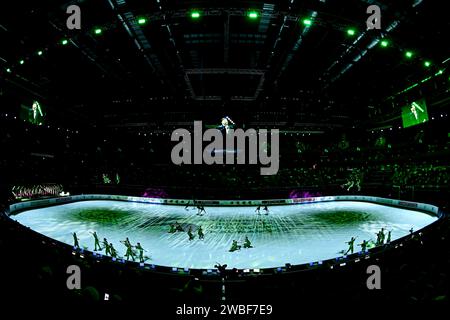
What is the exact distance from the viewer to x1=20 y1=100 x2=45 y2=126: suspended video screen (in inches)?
544

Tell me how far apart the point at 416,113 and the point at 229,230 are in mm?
12468

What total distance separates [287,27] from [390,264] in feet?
30.3

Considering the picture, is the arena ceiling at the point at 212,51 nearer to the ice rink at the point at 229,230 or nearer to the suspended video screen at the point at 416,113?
the suspended video screen at the point at 416,113

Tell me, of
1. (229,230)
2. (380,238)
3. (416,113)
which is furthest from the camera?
(416,113)

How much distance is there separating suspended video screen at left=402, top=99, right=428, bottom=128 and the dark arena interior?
77 mm

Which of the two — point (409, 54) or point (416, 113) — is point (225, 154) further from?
point (409, 54)

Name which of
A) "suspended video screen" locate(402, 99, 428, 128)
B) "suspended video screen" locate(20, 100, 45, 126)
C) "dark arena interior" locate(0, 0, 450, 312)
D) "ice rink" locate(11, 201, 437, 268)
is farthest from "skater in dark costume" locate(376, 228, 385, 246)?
"suspended video screen" locate(20, 100, 45, 126)

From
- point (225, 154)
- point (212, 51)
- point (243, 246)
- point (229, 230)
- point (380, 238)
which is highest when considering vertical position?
point (212, 51)

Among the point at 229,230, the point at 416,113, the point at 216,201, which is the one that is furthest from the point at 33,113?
the point at 416,113

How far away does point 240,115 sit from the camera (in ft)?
58.5

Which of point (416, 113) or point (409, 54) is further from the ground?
point (409, 54)

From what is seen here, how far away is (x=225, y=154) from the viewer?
26.2 meters
